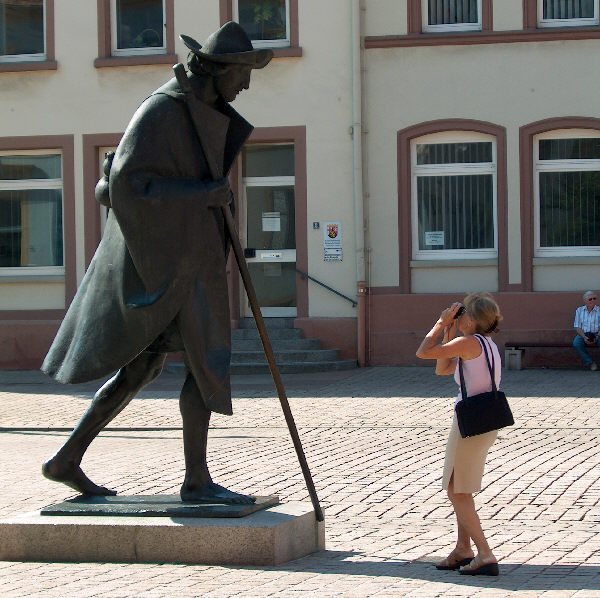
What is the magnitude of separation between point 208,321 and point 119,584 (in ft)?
4.37

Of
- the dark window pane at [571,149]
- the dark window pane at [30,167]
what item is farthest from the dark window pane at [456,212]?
the dark window pane at [30,167]

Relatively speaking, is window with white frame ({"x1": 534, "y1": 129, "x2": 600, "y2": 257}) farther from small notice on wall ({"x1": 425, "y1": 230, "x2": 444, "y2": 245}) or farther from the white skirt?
the white skirt

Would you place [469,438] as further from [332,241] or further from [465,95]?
[465,95]

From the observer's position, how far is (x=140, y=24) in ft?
68.0

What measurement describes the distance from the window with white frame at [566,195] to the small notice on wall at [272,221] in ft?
13.2

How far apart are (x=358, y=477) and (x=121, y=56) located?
42.5 feet

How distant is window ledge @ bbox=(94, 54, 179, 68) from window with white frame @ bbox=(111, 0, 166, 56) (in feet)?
1.12

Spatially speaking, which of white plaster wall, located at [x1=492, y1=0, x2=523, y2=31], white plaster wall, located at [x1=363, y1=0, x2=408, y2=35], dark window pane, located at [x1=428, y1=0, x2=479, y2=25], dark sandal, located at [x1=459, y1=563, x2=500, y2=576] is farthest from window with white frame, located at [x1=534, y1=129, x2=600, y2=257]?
dark sandal, located at [x1=459, y1=563, x2=500, y2=576]

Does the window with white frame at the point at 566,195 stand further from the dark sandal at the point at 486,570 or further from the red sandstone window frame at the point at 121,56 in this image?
the dark sandal at the point at 486,570

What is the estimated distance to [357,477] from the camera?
9.20 meters

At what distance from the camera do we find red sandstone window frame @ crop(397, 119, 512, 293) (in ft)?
64.0

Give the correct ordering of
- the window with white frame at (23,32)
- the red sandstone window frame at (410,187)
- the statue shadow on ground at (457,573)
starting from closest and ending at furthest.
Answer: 1. the statue shadow on ground at (457,573)
2. the red sandstone window frame at (410,187)
3. the window with white frame at (23,32)

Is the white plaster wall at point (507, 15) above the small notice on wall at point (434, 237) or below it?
above

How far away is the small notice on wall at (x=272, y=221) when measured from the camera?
20594mm
